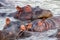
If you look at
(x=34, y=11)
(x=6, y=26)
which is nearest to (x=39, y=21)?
(x=34, y=11)

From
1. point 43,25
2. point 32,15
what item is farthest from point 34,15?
point 43,25

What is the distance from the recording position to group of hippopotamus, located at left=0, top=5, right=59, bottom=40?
4.37 m

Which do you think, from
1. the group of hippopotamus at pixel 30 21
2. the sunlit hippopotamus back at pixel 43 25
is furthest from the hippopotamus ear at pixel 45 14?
the sunlit hippopotamus back at pixel 43 25

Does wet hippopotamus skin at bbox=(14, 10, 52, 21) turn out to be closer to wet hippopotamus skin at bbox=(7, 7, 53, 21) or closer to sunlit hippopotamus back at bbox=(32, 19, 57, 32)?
wet hippopotamus skin at bbox=(7, 7, 53, 21)

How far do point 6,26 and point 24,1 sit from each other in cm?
87

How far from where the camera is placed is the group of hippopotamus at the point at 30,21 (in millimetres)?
4366

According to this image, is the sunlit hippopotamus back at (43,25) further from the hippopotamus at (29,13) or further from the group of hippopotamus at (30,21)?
the hippopotamus at (29,13)

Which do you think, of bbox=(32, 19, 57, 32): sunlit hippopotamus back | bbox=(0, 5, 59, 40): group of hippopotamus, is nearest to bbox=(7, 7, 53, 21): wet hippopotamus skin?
bbox=(0, 5, 59, 40): group of hippopotamus

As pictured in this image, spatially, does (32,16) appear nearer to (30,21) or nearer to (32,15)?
(32,15)

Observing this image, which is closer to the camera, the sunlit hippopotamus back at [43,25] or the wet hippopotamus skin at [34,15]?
the sunlit hippopotamus back at [43,25]

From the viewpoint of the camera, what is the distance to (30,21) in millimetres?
4535

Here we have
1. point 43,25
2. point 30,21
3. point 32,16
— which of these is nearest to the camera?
point 43,25

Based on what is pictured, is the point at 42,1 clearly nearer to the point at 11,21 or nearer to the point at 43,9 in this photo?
the point at 43,9

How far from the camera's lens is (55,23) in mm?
4535
